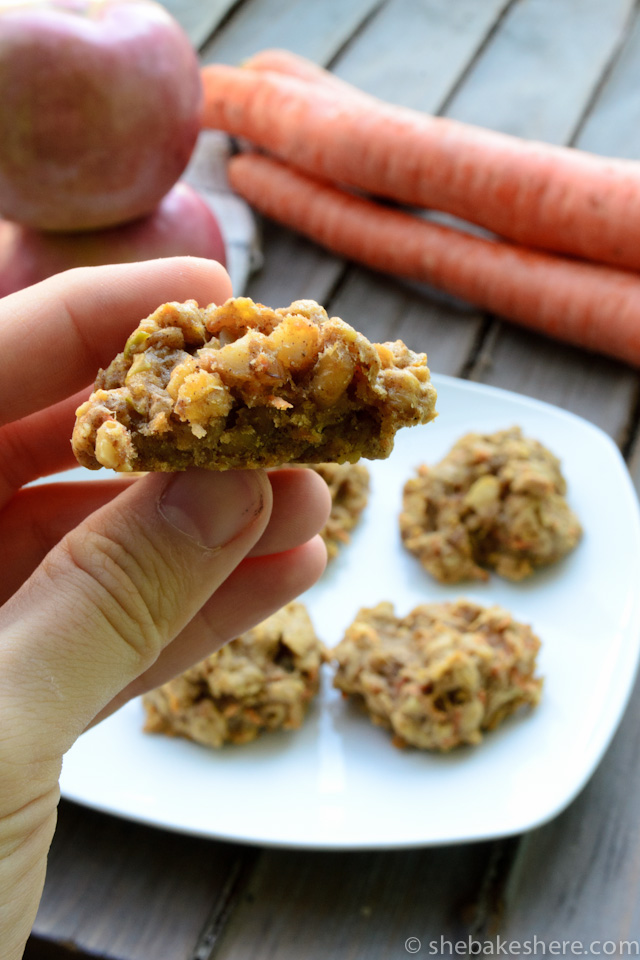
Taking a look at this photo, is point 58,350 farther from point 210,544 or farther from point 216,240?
point 216,240

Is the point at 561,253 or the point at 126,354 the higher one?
the point at 126,354

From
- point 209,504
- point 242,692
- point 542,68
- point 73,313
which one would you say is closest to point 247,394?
point 209,504

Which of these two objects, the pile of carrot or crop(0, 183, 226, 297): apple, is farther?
the pile of carrot

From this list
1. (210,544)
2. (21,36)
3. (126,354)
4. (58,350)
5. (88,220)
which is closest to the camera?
(126,354)

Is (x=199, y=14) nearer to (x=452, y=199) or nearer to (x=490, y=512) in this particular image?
(x=452, y=199)

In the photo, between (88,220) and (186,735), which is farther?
(88,220)

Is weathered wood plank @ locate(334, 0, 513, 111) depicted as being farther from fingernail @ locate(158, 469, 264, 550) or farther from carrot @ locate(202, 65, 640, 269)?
fingernail @ locate(158, 469, 264, 550)

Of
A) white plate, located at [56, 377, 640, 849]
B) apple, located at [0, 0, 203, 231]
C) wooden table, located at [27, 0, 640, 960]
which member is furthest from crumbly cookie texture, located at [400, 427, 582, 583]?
apple, located at [0, 0, 203, 231]

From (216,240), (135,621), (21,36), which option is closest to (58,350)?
(135,621)
